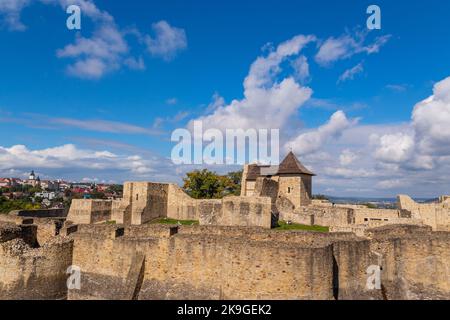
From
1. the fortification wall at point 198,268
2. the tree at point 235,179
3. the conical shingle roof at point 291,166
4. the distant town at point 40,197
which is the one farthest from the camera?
the distant town at point 40,197

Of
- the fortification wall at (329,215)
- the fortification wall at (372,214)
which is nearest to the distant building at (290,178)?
the fortification wall at (329,215)

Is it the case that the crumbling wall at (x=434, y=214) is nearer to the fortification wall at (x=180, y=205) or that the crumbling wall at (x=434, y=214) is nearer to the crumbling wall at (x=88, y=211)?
the fortification wall at (x=180, y=205)

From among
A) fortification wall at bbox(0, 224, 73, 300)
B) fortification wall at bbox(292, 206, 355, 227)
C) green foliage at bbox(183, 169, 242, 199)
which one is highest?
green foliage at bbox(183, 169, 242, 199)

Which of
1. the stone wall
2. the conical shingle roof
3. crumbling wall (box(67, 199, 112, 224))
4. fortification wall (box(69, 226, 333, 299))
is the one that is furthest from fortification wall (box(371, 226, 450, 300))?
crumbling wall (box(67, 199, 112, 224))

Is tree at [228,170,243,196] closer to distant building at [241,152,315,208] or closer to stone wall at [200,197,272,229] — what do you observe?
distant building at [241,152,315,208]

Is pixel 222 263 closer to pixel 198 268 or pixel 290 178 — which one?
pixel 198 268

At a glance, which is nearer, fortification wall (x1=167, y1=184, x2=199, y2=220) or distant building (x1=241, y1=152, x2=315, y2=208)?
fortification wall (x1=167, y1=184, x2=199, y2=220)

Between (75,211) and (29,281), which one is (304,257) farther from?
(75,211)

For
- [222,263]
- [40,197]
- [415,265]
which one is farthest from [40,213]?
[40,197]

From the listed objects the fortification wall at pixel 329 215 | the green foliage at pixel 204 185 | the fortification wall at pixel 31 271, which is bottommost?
the fortification wall at pixel 31 271

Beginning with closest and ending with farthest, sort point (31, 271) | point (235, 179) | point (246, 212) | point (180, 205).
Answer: point (31, 271) → point (246, 212) → point (180, 205) → point (235, 179)

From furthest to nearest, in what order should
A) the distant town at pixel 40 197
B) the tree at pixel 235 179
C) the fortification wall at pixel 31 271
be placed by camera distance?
the distant town at pixel 40 197
the tree at pixel 235 179
the fortification wall at pixel 31 271
